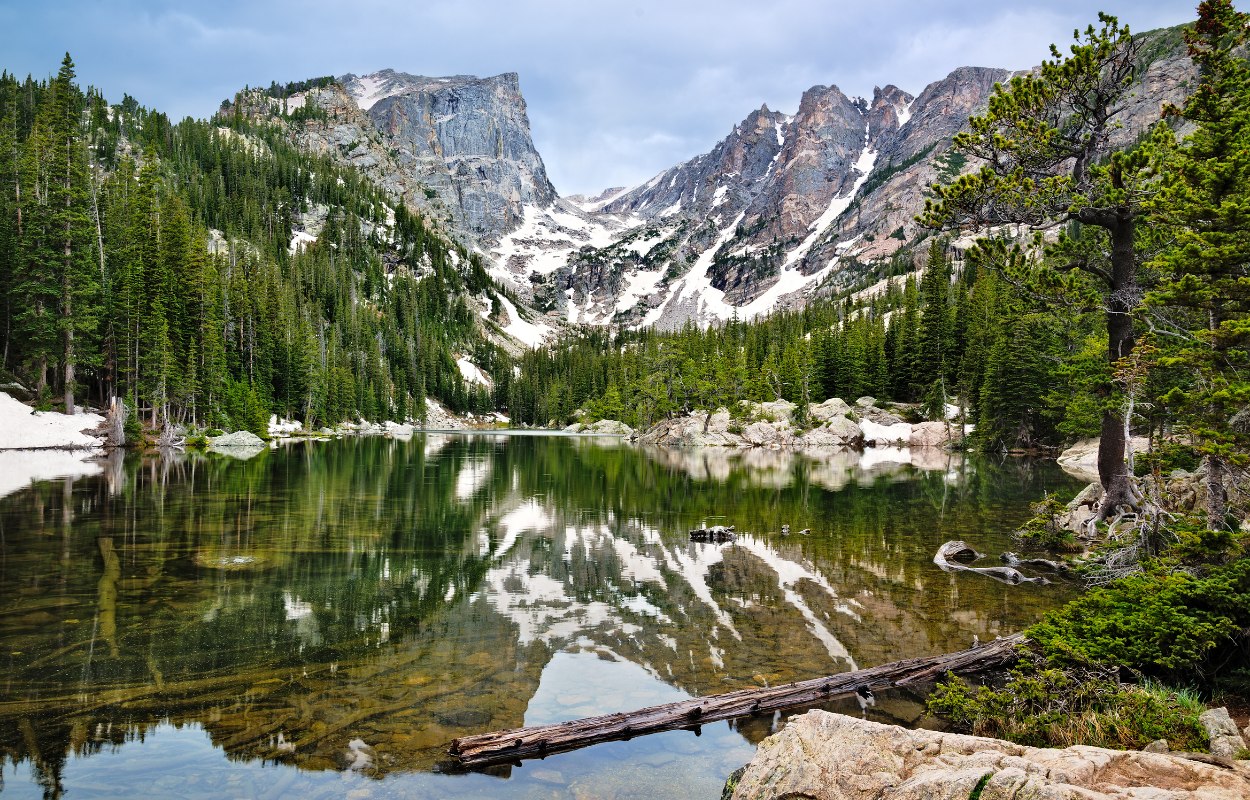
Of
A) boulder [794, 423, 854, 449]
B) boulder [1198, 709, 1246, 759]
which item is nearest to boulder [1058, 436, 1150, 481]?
boulder [794, 423, 854, 449]

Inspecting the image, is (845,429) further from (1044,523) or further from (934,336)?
(1044,523)

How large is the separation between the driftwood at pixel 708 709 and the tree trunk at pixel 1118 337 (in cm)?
692

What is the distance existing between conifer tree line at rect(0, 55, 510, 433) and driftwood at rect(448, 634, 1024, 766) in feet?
173

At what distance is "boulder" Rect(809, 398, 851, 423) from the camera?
6950cm

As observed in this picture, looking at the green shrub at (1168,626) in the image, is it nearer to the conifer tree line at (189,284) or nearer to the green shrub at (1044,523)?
the green shrub at (1044,523)

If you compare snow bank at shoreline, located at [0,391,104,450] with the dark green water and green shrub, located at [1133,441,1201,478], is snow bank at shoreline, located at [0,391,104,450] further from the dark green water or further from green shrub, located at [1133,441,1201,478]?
green shrub, located at [1133,441,1201,478]

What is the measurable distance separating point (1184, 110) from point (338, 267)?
139400 mm

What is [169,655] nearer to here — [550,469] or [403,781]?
[403,781]

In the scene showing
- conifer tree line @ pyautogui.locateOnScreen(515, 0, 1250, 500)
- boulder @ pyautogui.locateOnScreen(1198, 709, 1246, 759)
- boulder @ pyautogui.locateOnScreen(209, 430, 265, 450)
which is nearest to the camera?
boulder @ pyautogui.locateOnScreen(1198, 709, 1246, 759)

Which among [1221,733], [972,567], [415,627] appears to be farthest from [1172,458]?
[415,627]

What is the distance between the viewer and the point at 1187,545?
8023mm

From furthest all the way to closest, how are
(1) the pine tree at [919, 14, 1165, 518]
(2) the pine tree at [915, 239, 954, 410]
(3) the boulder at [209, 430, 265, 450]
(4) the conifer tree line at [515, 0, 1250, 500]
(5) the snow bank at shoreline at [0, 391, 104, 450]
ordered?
1. (2) the pine tree at [915, 239, 954, 410]
2. (3) the boulder at [209, 430, 265, 450]
3. (5) the snow bank at shoreline at [0, 391, 104, 450]
4. (1) the pine tree at [919, 14, 1165, 518]
5. (4) the conifer tree line at [515, 0, 1250, 500]

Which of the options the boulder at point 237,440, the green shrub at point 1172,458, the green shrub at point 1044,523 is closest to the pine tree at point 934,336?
the green shrub at point 1044,523

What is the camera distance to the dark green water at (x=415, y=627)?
602 cm
